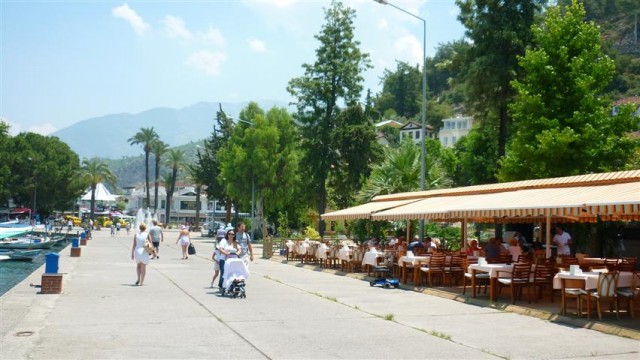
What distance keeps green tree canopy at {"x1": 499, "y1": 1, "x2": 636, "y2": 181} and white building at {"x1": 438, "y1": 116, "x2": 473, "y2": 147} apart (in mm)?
88495

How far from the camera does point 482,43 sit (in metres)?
33.2

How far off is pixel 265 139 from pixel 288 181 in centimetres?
457

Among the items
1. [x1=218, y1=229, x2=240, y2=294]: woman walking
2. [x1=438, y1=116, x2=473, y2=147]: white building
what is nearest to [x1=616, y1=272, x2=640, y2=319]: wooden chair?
[x1=218, y1=229, x2=240, y2=294]: woman walking

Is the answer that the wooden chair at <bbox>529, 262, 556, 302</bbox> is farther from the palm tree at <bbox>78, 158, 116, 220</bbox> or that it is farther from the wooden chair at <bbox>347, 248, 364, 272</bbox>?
the palm tree at <bbox>78, 158, 116, 220</bbox>

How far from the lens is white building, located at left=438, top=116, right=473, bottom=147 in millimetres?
117375

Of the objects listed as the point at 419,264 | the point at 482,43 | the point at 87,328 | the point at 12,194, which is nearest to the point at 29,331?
the point at 87,328

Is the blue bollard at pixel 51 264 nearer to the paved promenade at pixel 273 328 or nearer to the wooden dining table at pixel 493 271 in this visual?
the paved promenade at pixel 273 328

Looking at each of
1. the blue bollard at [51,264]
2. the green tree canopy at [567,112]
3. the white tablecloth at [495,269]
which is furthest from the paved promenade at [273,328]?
the green tree canopy at [567,112]

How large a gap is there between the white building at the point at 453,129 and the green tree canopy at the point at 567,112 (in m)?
88.5

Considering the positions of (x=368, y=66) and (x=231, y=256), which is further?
(x=368, y=66)

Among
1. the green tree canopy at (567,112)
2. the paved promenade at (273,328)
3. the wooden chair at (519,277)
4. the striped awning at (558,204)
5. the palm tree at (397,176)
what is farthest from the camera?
the palm tree at (397,176)

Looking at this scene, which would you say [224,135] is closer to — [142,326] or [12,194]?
[12,194]

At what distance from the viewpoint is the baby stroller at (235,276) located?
50.0 feet

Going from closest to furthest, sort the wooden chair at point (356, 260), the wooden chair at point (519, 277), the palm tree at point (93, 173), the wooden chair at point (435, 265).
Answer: the wooden chair at point (519, 277)
the wooden chair at point (435, 265)
the wooden chair at point (356, 260)
the palm tree at point (93, 173)
